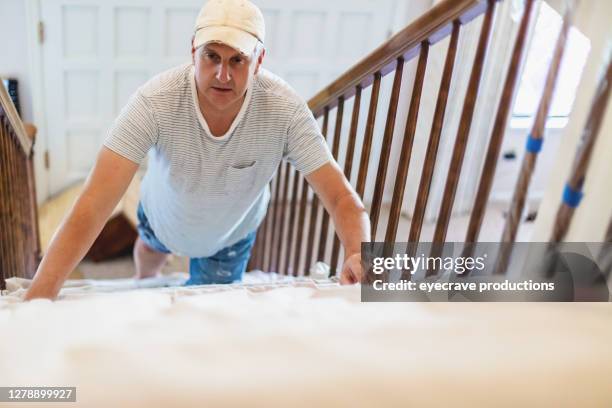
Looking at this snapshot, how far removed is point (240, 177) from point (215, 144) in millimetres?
139

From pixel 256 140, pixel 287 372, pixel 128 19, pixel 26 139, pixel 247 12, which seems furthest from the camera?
pixel 128 19

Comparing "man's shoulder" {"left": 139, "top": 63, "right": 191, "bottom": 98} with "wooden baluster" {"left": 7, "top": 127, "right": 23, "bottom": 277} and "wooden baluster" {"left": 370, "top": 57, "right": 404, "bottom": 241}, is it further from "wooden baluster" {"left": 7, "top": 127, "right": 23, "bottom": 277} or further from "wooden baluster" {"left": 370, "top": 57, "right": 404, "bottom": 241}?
"wooden baluster" {"left": 7, "top": 127, "right": 23, "bottom": 277}

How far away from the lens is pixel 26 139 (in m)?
2.22

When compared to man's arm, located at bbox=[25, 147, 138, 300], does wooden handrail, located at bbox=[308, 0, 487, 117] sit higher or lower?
higher

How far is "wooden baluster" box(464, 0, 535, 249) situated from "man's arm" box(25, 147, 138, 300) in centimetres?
74

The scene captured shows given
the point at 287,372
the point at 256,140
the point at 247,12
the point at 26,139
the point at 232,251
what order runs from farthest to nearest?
1. the point at 26,139
2. the point at 232,251
3. the point at 256,140
4. the point at 247,12
5. the point at 287,372

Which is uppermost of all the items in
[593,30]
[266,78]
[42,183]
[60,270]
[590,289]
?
[593,30]

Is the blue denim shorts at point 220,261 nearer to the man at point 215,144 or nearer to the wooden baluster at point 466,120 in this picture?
the man at point 215,144

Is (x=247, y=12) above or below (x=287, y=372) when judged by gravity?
above

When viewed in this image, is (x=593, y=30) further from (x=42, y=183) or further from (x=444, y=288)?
(x=42, y=183)

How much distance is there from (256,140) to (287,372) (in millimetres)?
880

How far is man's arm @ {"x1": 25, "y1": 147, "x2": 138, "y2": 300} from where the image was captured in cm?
104

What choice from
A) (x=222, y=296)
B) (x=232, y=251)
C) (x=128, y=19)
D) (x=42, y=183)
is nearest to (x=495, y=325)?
(x=222, y=296)

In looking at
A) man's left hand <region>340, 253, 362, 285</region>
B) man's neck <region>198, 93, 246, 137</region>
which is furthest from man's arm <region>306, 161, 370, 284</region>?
man's neck <region>198, 93, 246, 137</region>
